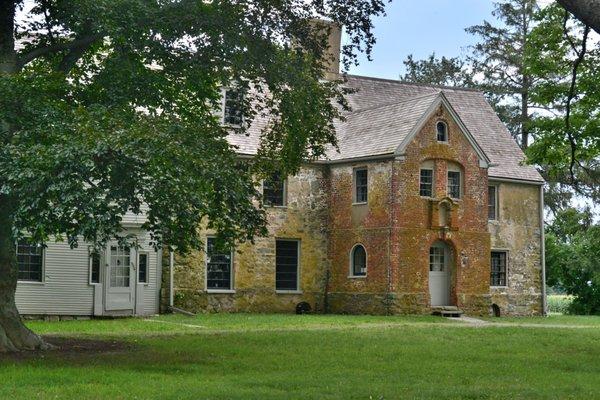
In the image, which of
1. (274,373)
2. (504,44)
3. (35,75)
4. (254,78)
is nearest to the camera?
(274,373)

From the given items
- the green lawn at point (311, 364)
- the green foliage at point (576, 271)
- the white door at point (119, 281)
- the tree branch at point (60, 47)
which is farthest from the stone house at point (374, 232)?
the tree branch at point (60, 47)

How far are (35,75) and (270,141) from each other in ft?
21.5

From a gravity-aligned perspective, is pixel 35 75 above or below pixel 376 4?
below

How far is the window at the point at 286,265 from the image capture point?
3562 centimetres

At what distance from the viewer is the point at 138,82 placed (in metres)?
19.2

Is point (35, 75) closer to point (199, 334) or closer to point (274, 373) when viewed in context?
point (274, 373)

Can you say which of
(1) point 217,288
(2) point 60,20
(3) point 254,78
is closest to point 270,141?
(3) point 254,78

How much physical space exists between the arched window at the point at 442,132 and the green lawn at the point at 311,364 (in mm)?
10210

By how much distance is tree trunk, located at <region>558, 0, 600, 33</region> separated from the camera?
336 inches

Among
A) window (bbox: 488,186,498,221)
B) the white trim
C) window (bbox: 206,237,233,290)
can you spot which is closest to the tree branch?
window (bbox: 206,237,233,290)

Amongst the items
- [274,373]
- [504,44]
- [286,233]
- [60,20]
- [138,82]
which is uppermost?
[504,44]

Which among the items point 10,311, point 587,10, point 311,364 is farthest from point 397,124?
point 587,10

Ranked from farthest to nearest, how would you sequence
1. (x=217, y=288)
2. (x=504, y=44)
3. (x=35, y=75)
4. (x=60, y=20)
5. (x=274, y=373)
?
(x=504, y=44) < (x=217, y=288) < (x=60, y=20) < (x=35, y=75) < (x=274, y=373)

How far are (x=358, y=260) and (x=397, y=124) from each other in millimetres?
5099
